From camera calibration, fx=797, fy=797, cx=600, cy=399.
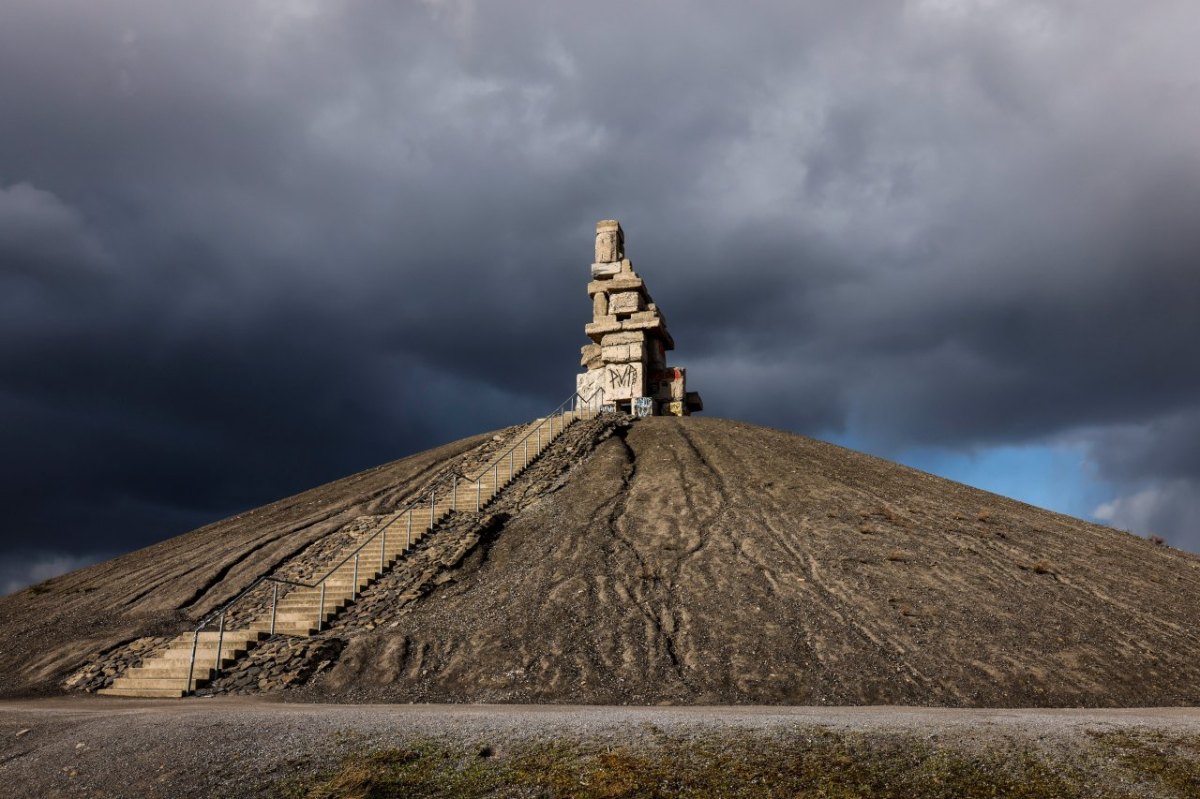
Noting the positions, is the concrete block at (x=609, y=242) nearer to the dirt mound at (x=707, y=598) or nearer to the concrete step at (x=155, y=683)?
the dirt mound at (x=707, y=598)

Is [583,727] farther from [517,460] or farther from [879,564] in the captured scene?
[517,460]

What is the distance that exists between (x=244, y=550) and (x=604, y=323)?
20.1 meters

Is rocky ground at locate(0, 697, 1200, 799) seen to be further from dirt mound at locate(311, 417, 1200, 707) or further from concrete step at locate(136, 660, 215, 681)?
concrete step at locate(136, 660, 215, 681)

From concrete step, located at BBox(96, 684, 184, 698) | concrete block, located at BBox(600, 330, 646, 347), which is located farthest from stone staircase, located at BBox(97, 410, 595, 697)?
concrete block, located at BBox(600, 330, 646, 347)

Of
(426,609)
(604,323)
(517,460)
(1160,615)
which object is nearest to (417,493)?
(517,460)

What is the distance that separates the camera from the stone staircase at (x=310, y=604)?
15.8 metres

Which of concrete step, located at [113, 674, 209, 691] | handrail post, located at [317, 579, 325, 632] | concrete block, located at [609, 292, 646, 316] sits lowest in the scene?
concrete step, located at [113, 674, 209, 691]

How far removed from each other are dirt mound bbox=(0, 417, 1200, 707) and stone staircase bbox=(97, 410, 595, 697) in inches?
31.1

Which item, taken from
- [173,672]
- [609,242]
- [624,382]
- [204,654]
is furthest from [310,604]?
[609,242]

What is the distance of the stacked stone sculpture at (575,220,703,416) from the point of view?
37938 mm

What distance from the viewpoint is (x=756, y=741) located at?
8.42 metres

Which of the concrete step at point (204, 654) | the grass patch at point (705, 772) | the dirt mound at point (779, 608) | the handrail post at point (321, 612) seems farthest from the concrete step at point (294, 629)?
the grass patch at point (705, 772)

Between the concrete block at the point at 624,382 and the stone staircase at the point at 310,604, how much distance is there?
10.6 meters

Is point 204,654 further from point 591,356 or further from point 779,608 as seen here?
point 591,356
